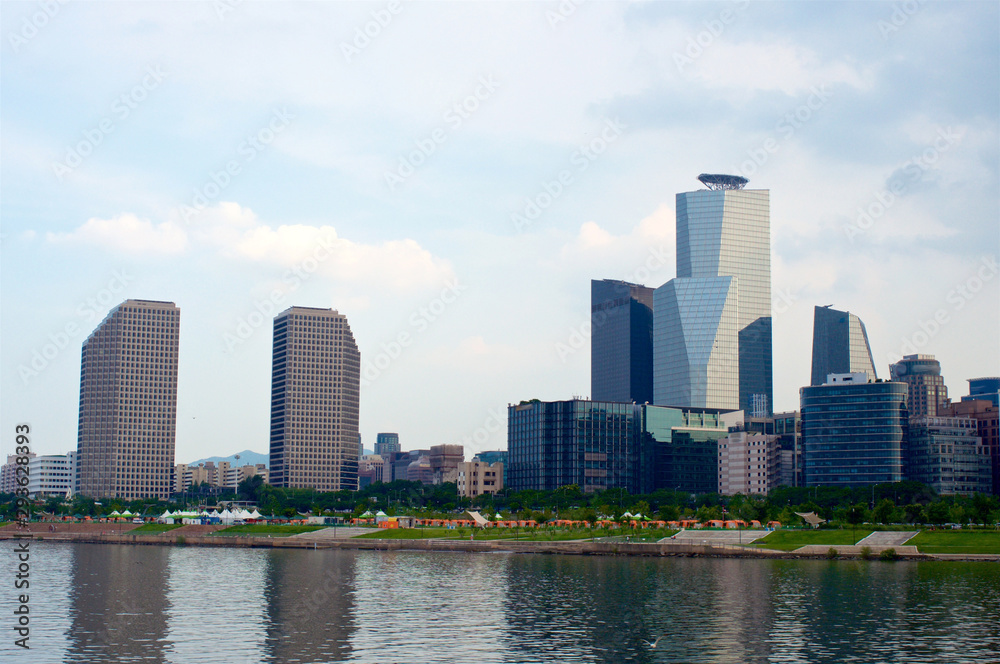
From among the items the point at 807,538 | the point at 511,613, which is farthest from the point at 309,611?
the point at 807,538

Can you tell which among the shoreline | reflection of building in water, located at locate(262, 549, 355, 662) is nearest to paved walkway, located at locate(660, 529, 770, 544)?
the shoreline

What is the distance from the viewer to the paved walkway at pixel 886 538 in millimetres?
156500

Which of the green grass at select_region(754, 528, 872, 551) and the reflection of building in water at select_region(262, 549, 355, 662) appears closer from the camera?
the reflection of building in water at select_region(262, 549, 355, 662)

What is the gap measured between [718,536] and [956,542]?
36775mm

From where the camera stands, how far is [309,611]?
283 feet

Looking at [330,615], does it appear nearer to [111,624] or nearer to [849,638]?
[111,624]

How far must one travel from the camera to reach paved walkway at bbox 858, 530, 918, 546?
156500 millimetres

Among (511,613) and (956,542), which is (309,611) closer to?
(511,613)

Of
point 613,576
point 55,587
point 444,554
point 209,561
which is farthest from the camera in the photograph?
point 444,554

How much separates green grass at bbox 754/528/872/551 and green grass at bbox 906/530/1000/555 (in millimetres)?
8751

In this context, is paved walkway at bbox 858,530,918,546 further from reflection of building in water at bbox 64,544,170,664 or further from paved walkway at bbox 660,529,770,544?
reflection of building in water at bbox 64,544,170,664

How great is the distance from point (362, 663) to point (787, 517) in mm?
139942

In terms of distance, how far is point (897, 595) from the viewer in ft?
319

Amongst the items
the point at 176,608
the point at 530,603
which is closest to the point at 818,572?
the point at 530,603
